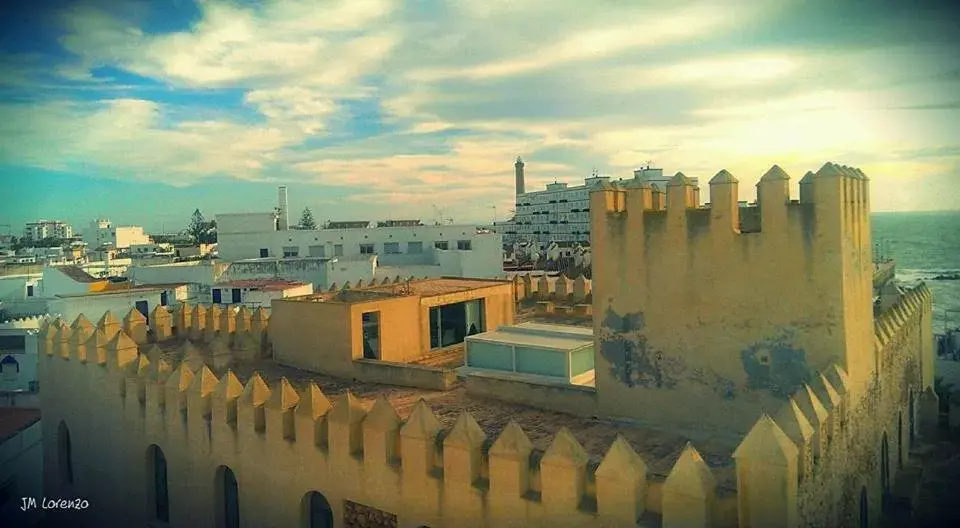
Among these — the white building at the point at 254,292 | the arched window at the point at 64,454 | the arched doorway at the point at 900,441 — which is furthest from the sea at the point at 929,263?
the arched window at the point at 64,454

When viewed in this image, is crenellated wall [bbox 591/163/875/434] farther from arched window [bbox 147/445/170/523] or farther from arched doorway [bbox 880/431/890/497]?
arched window [bbox 147/445/170/523]

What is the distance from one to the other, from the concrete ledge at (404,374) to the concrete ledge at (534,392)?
25.7 inches

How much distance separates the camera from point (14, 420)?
73.5 ft

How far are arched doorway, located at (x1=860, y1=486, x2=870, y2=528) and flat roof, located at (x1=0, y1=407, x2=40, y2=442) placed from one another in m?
20.8

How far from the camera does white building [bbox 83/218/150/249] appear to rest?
→ 86762 millimetres

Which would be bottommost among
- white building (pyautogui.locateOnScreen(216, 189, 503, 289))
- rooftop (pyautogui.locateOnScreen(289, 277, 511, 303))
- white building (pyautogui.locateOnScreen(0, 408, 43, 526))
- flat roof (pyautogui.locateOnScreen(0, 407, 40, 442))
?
white building (pyautogui.locateOnScreen(0, 408, 43, 526))

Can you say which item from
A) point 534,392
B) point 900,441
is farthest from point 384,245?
point 534,392

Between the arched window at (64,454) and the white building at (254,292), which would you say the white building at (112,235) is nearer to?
the white building at (254,292)

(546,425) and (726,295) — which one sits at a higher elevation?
(726,295)

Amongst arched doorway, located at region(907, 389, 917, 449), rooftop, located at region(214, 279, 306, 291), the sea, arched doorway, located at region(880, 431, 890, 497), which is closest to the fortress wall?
arched doorway, located at region(880, 431, 890, 497)

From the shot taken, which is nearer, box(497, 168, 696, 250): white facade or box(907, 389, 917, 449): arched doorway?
box(907, 389, 917, 449): arched doorway

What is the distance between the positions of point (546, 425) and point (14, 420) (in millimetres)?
18784

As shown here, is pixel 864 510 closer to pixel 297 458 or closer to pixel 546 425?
pixel 546 425

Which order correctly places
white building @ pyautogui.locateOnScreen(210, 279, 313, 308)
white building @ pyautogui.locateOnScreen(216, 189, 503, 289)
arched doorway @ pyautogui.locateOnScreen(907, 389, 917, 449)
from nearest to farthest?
1. arched doorway @ pyautogui.locateOnScreen(907, 389, 917, 449)
2. white building @ pyautogui.locateOnScreen(210, 279, 313, 308)
3. white building @ pyautogui.locateOnScreen(216, 189, 503, 289)
